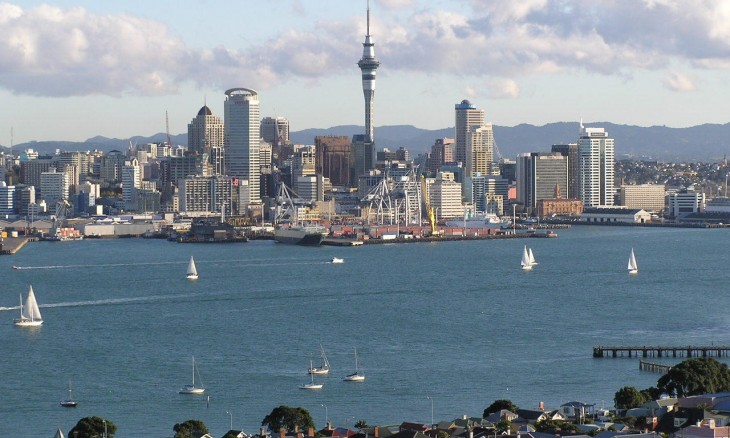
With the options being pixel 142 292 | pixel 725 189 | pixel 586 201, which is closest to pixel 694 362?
pixel 142 292

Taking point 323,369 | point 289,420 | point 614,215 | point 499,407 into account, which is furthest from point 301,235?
point 289,420

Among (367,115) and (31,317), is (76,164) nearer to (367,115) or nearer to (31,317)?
(367,115)

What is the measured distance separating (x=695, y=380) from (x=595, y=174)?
188ft

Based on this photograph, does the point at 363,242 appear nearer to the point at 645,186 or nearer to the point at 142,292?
the point at 142,292

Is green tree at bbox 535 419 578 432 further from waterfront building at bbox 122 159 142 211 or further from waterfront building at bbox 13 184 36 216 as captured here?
waterfront building at bbox 13 184 36 216

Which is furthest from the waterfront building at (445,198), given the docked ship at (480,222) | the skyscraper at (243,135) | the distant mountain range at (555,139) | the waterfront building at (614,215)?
the distant mountain range at (555,139)

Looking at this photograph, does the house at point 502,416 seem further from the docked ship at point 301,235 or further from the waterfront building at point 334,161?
the waterfront building at point 334,161

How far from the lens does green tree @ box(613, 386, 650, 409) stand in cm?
1382

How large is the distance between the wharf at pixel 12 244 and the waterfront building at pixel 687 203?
2539cm

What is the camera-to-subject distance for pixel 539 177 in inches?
2810

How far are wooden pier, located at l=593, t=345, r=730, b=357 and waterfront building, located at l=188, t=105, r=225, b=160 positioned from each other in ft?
206

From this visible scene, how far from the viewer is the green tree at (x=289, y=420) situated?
1306 centimetres

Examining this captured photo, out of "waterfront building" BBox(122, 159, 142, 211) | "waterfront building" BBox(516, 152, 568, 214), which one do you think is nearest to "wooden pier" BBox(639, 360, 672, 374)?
Answer: "waterfront building" BBox(122, 159, 142, 211)

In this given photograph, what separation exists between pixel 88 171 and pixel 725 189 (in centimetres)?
3100
